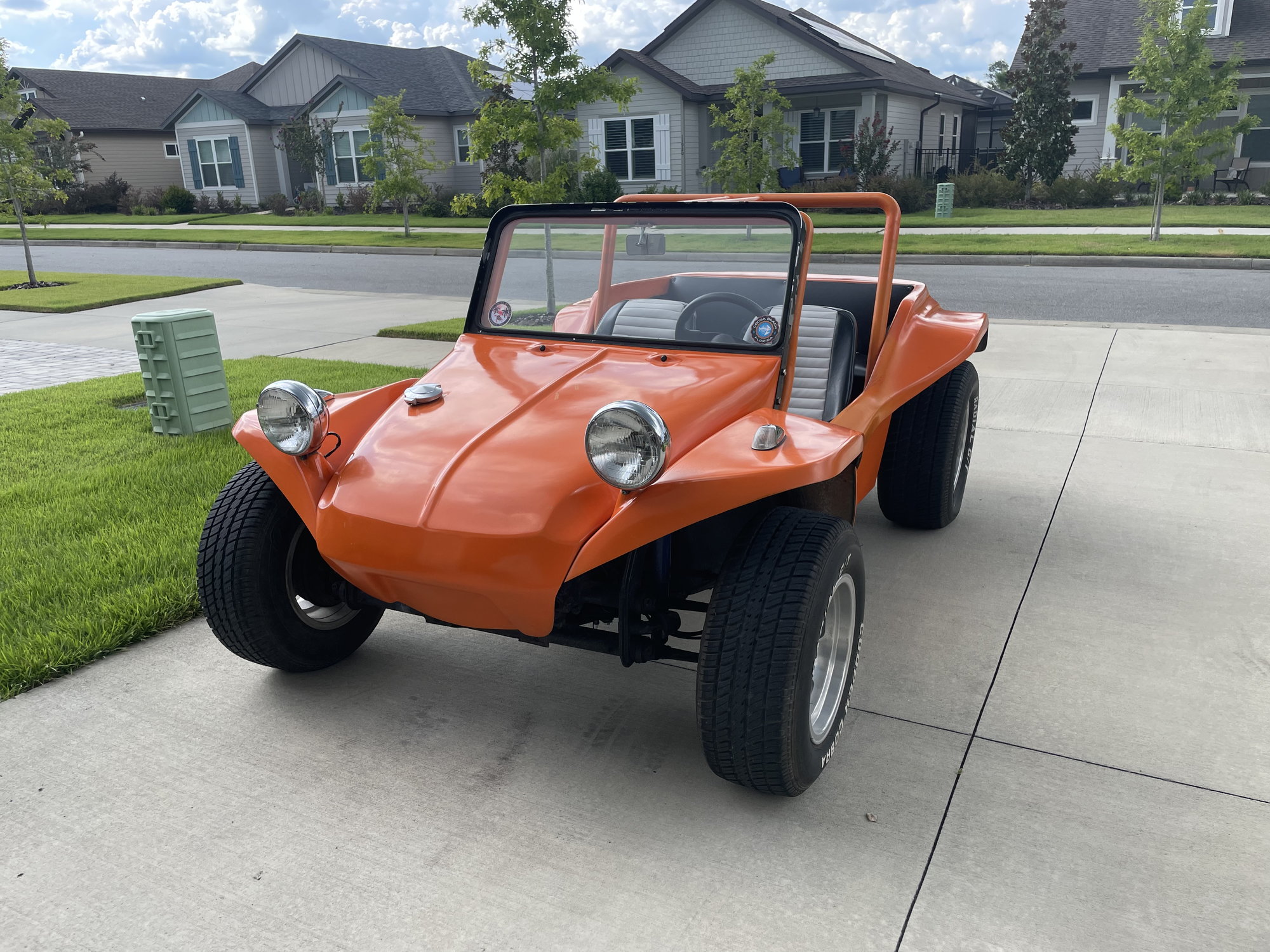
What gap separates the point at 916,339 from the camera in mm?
4043

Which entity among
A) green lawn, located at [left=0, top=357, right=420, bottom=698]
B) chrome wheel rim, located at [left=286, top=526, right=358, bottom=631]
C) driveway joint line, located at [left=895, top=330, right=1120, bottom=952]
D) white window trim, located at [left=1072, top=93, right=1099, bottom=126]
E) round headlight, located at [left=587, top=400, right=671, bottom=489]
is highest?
white window trim, located at [left=1072, top=93, right=1099, bottom=126]

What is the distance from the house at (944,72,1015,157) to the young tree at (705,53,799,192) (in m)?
13.2

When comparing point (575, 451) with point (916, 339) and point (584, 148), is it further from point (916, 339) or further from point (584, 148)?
point (584, 148)

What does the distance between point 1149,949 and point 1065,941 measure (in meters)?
0.17

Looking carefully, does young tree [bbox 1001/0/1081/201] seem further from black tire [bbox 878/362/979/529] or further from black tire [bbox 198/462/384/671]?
black tire [bbox 198/462/384/671]

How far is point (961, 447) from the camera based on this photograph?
4.62 m

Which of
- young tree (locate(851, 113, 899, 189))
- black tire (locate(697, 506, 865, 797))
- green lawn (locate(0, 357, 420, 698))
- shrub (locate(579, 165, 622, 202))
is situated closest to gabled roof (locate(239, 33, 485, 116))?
shrub (locate(579, 165, 622, 202))

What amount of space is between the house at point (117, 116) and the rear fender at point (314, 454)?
40.0 m

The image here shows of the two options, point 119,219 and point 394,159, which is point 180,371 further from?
point 119,219

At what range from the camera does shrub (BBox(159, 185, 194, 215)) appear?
33594mm

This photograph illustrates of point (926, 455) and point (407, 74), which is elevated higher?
A: point (407, 74)

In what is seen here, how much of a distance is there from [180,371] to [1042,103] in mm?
23059

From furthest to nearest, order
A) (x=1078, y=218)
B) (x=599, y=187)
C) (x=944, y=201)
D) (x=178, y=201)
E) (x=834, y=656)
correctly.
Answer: (x=178, y=201) < (x=599, y=187) < (x=944, y=201) < (x=1078, y=218) < (x=834, y=656)

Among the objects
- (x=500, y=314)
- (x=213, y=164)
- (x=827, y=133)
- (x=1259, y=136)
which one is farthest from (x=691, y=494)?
(x=213, y=164)
